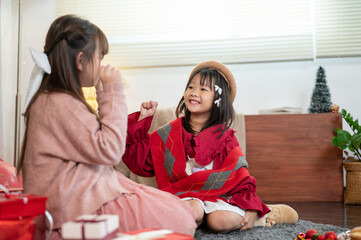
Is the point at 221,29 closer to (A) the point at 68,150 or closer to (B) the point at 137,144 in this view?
(B) the point at 137,144

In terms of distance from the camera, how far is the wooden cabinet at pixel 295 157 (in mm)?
2775

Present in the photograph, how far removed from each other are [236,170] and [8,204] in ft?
3.39

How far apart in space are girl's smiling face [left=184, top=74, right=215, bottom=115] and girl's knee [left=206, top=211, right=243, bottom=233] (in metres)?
0.49

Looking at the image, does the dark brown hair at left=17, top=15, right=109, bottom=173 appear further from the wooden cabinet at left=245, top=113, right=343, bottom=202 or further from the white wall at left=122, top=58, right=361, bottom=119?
the white wall at left=122, top=58, right=361, bottom=119

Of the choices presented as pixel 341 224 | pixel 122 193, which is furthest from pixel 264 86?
pixel 122 193

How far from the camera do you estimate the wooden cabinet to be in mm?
2775

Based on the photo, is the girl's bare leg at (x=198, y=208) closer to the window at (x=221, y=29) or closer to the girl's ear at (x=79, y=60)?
the girl's ear at (x=79, y=60)

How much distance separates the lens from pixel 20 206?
94 centimetres

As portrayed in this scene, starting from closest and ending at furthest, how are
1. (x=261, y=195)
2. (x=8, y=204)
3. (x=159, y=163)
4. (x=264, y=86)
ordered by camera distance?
(x=8, y=204)
(x=159, y=163)
(x=261, y=195)
(x=264, y=86)

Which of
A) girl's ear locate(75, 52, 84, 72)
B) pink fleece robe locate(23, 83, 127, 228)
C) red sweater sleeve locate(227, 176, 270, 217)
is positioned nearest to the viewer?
pink fleece robe locate(23, 83, 127, 228)

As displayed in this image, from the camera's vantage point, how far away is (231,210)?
1658 millimetres

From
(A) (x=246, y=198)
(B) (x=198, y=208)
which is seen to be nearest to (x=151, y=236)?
(B) (x=198, y=208)

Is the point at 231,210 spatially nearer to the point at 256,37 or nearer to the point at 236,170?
the point at 236,170

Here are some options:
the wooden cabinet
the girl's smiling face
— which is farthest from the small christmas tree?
the girl's smiling face
